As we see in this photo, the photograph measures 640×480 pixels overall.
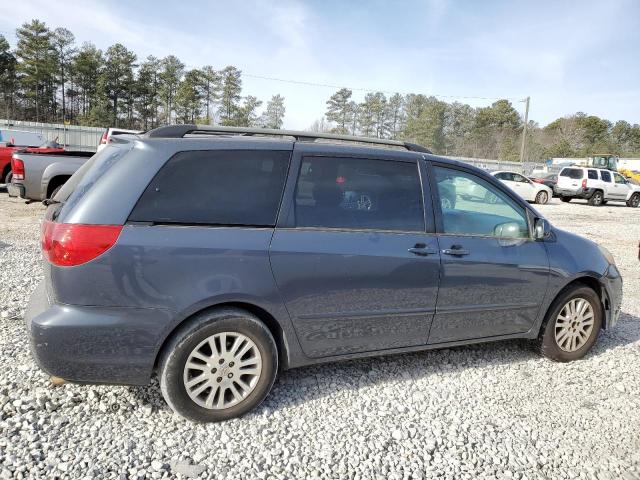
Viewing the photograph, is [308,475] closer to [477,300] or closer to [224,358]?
[224,358]

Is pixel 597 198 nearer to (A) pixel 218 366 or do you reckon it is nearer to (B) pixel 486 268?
(B) pixel 486 268

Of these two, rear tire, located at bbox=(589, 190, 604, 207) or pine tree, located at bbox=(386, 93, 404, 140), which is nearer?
rear tire, located at bbox=(589, 190, 604, 207)

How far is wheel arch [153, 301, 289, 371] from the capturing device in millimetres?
2645

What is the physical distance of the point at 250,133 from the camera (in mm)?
3176

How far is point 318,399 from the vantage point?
10.2 feet

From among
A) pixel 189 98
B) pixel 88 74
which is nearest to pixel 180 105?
pixel 189 98

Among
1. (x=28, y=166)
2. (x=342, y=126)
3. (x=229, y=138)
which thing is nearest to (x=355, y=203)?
(x=229, y=138)

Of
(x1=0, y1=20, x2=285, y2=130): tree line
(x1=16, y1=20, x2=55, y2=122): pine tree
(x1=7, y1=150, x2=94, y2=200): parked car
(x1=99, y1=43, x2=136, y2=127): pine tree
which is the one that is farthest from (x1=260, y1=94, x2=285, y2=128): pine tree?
(x1=7, y1=150, x2=94, y2=200): parked car

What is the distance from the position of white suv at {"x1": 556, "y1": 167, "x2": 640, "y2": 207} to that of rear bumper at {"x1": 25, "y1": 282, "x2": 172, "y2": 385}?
973 inches

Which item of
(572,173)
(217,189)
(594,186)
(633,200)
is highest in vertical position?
(572,173)

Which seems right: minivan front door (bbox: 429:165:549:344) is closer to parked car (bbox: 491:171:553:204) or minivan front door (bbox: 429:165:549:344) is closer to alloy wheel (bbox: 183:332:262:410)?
alloy wheel (bbox: 183:332:262:410)

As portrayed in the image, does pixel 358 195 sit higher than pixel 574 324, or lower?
higher

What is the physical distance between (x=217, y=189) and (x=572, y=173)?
2480cm

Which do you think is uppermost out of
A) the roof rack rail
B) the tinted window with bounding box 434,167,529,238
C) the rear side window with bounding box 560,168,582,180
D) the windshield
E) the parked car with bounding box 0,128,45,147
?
the windshield
